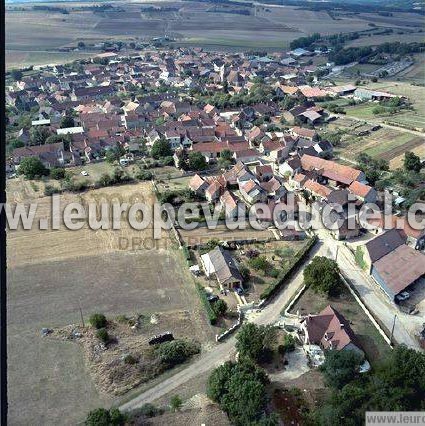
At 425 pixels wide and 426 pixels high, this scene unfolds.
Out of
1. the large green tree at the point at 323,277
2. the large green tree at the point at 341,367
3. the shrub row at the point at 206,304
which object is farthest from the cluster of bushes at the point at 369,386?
the shrub row at the point at 206,304

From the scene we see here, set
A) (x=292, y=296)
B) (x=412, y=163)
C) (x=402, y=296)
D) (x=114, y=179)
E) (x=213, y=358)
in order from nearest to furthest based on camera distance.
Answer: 1. (x=213, y=358)
2. (x=402, y=296)
3. (x=292, y=296)
4. (x=114, y=179)
5. (x=412, y=163)

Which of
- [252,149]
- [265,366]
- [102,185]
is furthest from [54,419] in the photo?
[252,149]

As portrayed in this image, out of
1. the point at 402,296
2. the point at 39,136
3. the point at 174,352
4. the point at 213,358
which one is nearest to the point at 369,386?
the point at 213,358

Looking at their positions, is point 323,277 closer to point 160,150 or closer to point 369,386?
point 369,386

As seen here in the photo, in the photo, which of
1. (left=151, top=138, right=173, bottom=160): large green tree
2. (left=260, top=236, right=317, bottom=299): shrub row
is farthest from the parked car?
(left=151, top=138, right=173, bottom=160): large green tree

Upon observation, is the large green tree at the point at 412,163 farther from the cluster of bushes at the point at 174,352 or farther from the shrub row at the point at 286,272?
the cluster of bushes at the point at 174,352
